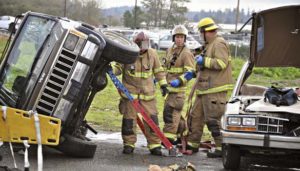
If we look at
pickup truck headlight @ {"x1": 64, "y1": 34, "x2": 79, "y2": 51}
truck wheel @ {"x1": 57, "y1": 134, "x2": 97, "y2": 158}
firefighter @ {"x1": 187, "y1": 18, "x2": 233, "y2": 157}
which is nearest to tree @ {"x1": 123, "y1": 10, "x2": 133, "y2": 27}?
firefighter @ {"x1": 187, "y1": 18, "x2": 233, "y2": 157}

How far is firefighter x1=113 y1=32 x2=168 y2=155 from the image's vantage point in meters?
7.96

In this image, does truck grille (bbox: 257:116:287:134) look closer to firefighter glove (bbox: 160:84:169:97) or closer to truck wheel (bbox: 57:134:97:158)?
firefighter glove (bbox: 160:84:169:97)

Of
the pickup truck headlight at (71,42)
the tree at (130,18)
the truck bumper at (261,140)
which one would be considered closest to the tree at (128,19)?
the tree at (130,18)

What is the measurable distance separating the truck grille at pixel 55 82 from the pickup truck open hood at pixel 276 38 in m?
2.68

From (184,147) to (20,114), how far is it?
110 inches

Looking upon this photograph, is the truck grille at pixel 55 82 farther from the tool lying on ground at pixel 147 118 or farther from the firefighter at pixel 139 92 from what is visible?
the firefighter at pixel 139 92

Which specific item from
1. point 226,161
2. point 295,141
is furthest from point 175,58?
point 295,141

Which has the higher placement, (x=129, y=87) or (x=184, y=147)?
(x=129, y=87)

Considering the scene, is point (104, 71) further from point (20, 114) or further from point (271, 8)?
point (271, 8)

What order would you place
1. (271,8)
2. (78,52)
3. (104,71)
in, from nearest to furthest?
1. (78,52)
2. (104,71)
3. (271,8)

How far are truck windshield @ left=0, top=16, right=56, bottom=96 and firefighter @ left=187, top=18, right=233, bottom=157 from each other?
7.26 feet

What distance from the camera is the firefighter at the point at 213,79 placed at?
26.2ft

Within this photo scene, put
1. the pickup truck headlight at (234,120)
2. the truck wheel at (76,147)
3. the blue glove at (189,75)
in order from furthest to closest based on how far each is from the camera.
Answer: the blue glove at (189,75) < the truck wheel at (76,147) < the pickup truck headlight at (234,120)

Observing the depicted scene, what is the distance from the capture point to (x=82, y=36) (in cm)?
668
